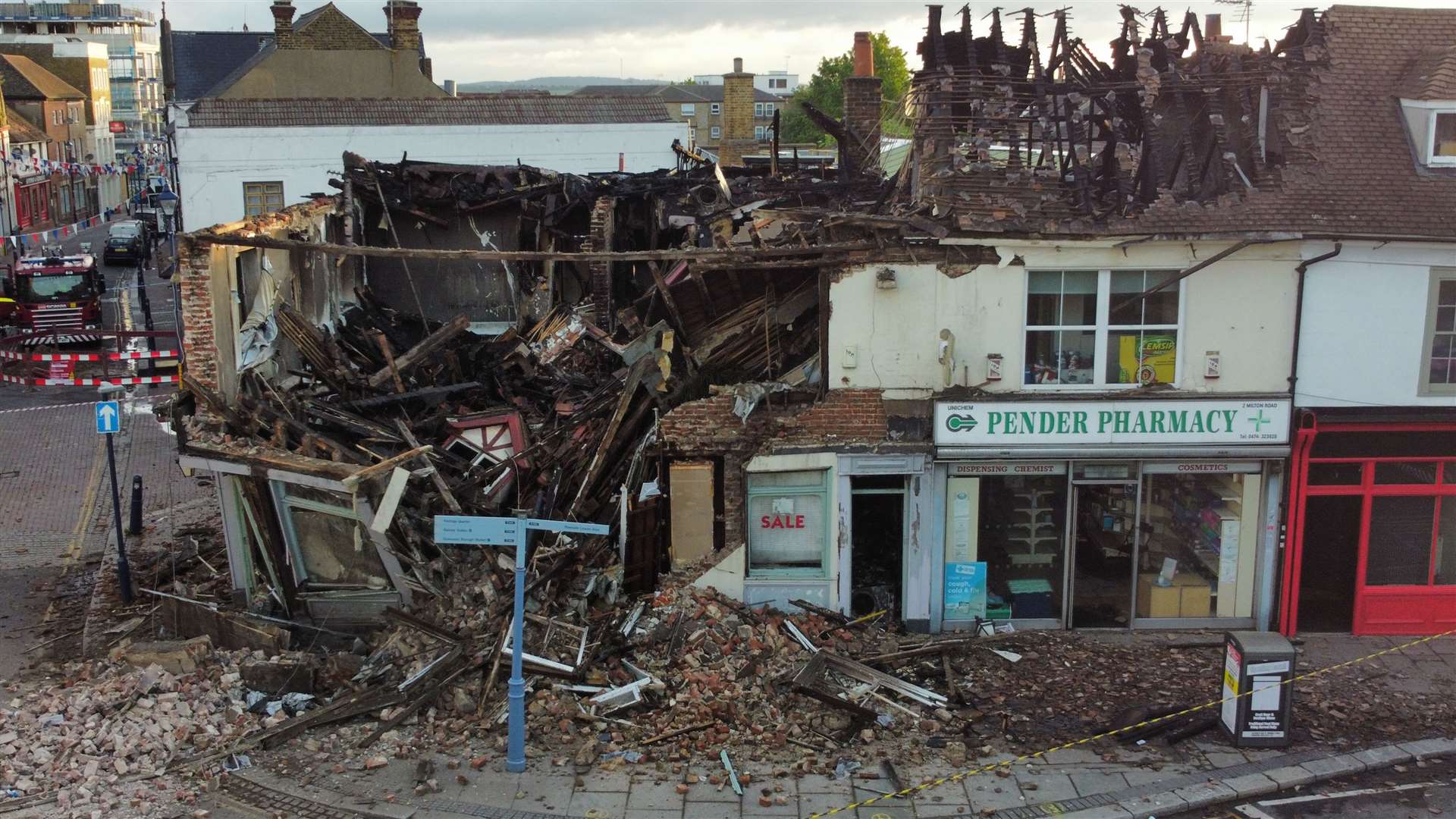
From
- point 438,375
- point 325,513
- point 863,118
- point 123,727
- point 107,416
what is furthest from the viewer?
point 863,118

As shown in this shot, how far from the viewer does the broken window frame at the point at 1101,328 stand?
1450 centimetres

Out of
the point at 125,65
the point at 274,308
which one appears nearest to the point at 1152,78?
the point at 274,308

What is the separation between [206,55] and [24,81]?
2604 cm

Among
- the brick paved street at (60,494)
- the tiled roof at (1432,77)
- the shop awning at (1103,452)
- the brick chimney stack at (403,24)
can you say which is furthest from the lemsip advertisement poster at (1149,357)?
the brick chimney stack at (403,24)

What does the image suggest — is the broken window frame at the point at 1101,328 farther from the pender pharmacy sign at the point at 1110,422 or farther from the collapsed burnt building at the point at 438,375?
the collapsed burnt building at the point at 438,375

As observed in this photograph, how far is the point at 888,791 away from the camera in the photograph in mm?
11141

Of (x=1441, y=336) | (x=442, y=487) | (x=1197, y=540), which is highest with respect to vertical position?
(x=1441, y=336)

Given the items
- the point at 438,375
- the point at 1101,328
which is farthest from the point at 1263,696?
the point at 438,375

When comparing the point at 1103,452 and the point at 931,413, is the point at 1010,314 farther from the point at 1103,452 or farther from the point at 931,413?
the point at 1103,452

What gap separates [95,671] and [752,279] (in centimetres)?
908

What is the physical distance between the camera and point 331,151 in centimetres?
3347

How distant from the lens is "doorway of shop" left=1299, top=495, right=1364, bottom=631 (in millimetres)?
14883

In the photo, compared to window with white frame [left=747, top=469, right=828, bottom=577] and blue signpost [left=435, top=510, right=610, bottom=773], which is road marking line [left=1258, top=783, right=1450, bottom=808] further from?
blue signpost [left=435, top=510, right=610, bottom=773]

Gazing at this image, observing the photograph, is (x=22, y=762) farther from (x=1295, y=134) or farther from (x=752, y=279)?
(x=1295, y=134)
